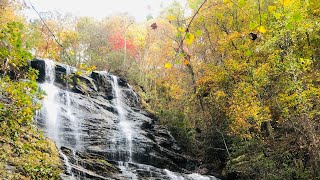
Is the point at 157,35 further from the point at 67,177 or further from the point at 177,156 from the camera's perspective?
the point at 67,177

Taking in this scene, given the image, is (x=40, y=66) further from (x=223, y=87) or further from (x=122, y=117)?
(x=223, y=87)

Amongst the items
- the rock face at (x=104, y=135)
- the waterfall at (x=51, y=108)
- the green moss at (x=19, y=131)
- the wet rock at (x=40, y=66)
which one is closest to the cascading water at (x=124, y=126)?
the rock face at (x=104, y=135)

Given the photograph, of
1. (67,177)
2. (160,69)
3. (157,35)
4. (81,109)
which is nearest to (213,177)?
(67,177)

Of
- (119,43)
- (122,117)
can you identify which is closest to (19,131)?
(122,117)

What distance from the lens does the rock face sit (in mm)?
12836

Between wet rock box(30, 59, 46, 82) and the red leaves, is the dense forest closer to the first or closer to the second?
wet rock box(30, 59, 46, 82)

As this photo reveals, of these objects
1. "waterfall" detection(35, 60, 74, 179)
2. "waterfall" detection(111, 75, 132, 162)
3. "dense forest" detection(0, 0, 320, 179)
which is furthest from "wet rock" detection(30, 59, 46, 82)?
"waterfall" detection(111, 75, 132, 162)

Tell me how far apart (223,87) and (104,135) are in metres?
7.47

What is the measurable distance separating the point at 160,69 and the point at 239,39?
45.1ft

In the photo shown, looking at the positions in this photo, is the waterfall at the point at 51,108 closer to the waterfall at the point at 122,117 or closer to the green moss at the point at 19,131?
the waterfall at the point at 122,117

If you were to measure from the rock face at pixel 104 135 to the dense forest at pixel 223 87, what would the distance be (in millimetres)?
1541

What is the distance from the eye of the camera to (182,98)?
21766 mm

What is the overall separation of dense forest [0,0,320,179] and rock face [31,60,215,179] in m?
1.54

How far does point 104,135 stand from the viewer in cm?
1605
